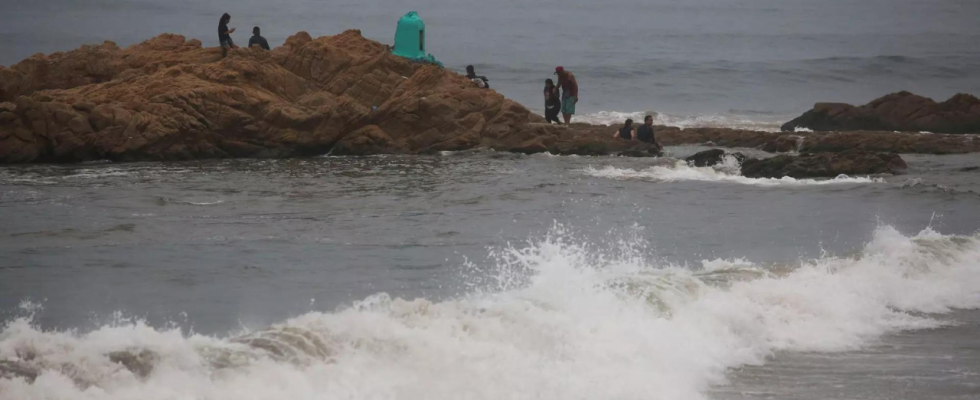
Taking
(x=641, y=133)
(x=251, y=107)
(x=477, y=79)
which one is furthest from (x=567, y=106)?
(x=251, y=107)

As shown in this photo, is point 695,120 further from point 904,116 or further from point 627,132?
point 627,132

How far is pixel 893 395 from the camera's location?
25.3 feet

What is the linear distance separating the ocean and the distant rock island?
0.90 m

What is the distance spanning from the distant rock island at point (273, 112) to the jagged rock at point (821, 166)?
3808 millimetres

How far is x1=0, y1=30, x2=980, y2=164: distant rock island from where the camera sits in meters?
21.4

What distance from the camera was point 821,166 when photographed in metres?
19.6

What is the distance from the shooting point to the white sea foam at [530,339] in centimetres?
712

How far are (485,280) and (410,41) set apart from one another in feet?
53.9

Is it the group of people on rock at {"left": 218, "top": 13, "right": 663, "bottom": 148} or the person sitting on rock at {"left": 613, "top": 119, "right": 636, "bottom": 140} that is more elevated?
the group of people on rock at {"left": 218, "top": 13, "right": 663, "bottom": 148}

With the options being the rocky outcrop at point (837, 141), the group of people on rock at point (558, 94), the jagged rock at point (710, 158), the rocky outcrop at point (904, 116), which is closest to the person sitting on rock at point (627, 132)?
the group of people on rock at point (558, 94)

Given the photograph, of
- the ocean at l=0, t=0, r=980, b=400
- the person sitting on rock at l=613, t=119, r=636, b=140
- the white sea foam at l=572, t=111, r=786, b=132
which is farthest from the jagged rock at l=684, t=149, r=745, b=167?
the white sea foam at l=572, t=111, r=786, b=132

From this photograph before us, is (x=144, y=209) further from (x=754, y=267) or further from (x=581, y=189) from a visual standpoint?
(x=754, y=267)

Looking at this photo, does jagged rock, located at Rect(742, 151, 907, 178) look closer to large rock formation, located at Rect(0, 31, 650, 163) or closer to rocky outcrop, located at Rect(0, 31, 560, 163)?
large rock formation, located at Rect(0, 31, 650, 163)

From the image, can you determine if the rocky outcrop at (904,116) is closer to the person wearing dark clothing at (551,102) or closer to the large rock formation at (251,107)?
the person wearing dark clothing at (551,102)
